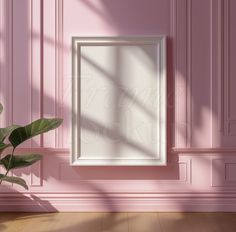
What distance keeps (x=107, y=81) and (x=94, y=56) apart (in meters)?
0.24

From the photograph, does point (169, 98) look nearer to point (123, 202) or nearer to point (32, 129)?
point (123, 202)

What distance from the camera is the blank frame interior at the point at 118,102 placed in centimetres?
392

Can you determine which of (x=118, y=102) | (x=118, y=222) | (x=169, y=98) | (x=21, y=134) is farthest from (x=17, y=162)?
(x=169, y=98)

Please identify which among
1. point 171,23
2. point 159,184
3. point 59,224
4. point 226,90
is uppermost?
point 171,23

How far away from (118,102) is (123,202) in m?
0.87

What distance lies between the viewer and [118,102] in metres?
3.95

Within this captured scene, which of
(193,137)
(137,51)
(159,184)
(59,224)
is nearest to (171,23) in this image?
(137,51)

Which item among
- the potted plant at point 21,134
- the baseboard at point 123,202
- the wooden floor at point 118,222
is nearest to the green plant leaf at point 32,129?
the potted plant at point 21,134

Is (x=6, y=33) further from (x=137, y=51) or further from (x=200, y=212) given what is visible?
(x=200, y=212)

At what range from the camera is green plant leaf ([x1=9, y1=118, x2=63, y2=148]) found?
2.98m

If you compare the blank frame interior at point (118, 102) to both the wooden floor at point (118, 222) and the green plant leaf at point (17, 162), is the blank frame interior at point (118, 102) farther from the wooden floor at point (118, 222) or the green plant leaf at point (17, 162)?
the green plant leaf at point (17, 162)

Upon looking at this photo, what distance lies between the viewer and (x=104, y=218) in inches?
149

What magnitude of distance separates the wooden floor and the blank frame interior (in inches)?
17.8

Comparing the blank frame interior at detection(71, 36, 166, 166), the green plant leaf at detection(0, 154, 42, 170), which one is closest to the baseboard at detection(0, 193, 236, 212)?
the blank frame interior at detection(71, 36, 166, 166)
